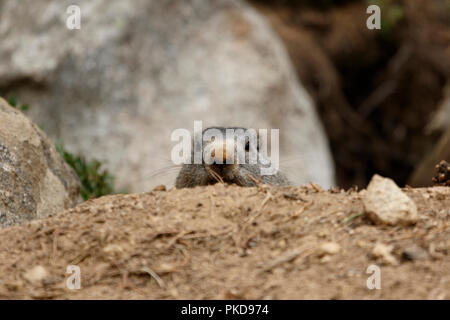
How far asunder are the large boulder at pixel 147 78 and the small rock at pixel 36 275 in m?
4.91

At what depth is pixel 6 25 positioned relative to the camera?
912 centimetres

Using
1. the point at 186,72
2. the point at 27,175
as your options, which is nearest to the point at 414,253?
the point at 27,175

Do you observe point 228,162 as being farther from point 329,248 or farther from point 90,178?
point 90,178

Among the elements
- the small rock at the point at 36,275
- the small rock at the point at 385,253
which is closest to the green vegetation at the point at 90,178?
the small rock at the point at 36,275

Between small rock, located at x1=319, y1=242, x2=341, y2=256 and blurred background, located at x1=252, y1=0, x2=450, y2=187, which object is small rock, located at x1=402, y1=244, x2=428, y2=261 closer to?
small rock, located at x1=319, y1=242, x2=341, y2=256

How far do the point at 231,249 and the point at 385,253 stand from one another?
711 mm

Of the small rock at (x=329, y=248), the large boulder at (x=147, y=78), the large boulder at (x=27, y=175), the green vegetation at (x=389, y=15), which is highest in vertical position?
the green vegetation at (x=389, y=15)

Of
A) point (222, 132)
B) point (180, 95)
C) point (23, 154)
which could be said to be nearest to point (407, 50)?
point (180, 95)

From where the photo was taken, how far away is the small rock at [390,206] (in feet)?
9.74

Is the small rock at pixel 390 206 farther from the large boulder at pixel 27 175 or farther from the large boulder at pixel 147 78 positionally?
the large boulder at pixel 147 78

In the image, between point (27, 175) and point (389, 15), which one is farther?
point (389, 15)

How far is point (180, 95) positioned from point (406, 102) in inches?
219

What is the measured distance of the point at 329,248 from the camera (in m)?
2.81

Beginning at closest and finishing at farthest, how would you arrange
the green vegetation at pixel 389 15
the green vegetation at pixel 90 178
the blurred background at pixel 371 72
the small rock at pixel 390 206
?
1. the small rock at pixel 390 206
2. the green vegetation at pixel 90 178
3. the green vegetation at pixel 389 15
4. the blurred background at pixel 371 72
